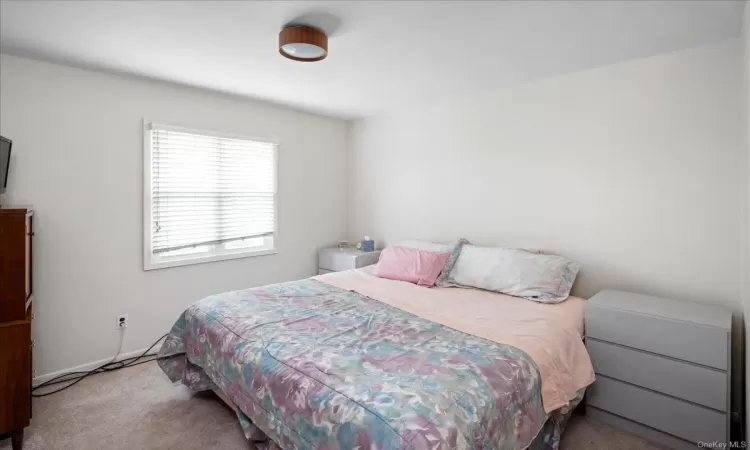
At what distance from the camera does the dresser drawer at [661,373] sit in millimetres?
1894

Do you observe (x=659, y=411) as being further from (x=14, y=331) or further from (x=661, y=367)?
(x=14, y=331)

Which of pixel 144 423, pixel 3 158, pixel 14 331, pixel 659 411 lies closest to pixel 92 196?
pixel 3 158

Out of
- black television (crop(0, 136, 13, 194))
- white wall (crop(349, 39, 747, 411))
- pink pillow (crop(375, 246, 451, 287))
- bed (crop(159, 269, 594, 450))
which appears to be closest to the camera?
bed (crop(159, 269, 594, 450))

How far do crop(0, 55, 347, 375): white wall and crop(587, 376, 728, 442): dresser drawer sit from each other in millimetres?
3153

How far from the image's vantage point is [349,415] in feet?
4.28

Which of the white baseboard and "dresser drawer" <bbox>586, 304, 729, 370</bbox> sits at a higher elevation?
"dresser drawer" <bbox>586, 304, 729, 370</bbox>

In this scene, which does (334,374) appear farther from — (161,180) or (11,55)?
(11,55)

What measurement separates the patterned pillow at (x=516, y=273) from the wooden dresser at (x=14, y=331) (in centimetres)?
263

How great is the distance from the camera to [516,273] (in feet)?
9.05

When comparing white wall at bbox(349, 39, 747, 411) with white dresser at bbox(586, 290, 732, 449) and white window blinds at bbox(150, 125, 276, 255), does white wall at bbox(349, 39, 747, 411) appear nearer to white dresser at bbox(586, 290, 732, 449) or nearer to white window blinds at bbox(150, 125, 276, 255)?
white dresser at bbox(586, 290, 732, 449)

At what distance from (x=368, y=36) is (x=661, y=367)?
8.14 ft

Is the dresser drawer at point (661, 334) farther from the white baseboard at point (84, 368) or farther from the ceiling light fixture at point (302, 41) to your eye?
the white baseboard at point (84, 368)

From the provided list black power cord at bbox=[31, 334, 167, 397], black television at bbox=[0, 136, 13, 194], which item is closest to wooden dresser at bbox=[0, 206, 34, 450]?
black television at bbox=[0, 136, 13, 194]

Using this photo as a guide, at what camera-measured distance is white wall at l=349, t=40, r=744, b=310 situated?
2.29 metres
